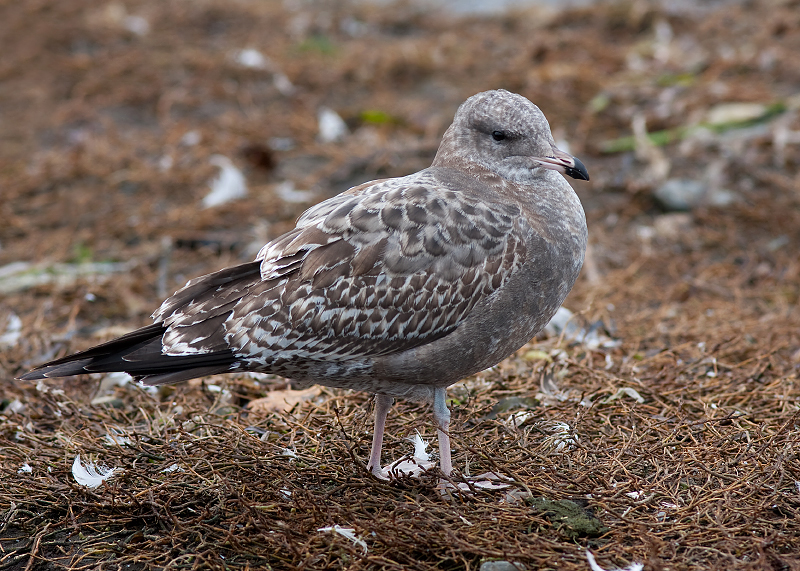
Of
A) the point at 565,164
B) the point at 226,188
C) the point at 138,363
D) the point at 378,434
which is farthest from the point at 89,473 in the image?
the point at 226,188

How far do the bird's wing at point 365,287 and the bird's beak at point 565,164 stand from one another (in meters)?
0.46

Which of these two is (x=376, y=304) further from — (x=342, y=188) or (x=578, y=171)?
(x=342, y=188)

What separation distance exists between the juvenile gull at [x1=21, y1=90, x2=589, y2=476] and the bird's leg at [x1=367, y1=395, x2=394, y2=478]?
26 cm

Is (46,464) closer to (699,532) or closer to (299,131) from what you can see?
(699,532)

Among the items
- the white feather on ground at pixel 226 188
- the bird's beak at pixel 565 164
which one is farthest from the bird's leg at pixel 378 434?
the white feather on ground at pixel 226 188

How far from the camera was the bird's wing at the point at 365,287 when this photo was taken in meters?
3.62

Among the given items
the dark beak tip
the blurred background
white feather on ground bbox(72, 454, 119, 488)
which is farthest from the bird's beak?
white feather on ground bbox(72, 454, 119, 488)

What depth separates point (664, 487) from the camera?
364 cm

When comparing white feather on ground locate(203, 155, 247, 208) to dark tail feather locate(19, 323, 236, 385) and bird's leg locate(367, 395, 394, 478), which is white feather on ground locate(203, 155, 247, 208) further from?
dark tail feather locate(19, 323, 236, 385)

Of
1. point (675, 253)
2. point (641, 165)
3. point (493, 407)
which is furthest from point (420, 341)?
point (641, 165)

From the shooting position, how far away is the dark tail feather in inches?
138

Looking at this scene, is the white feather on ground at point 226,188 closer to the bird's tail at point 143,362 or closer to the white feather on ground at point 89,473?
the white feather on ground at point 89,473

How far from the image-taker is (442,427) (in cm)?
377

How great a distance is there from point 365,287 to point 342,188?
177 inches
